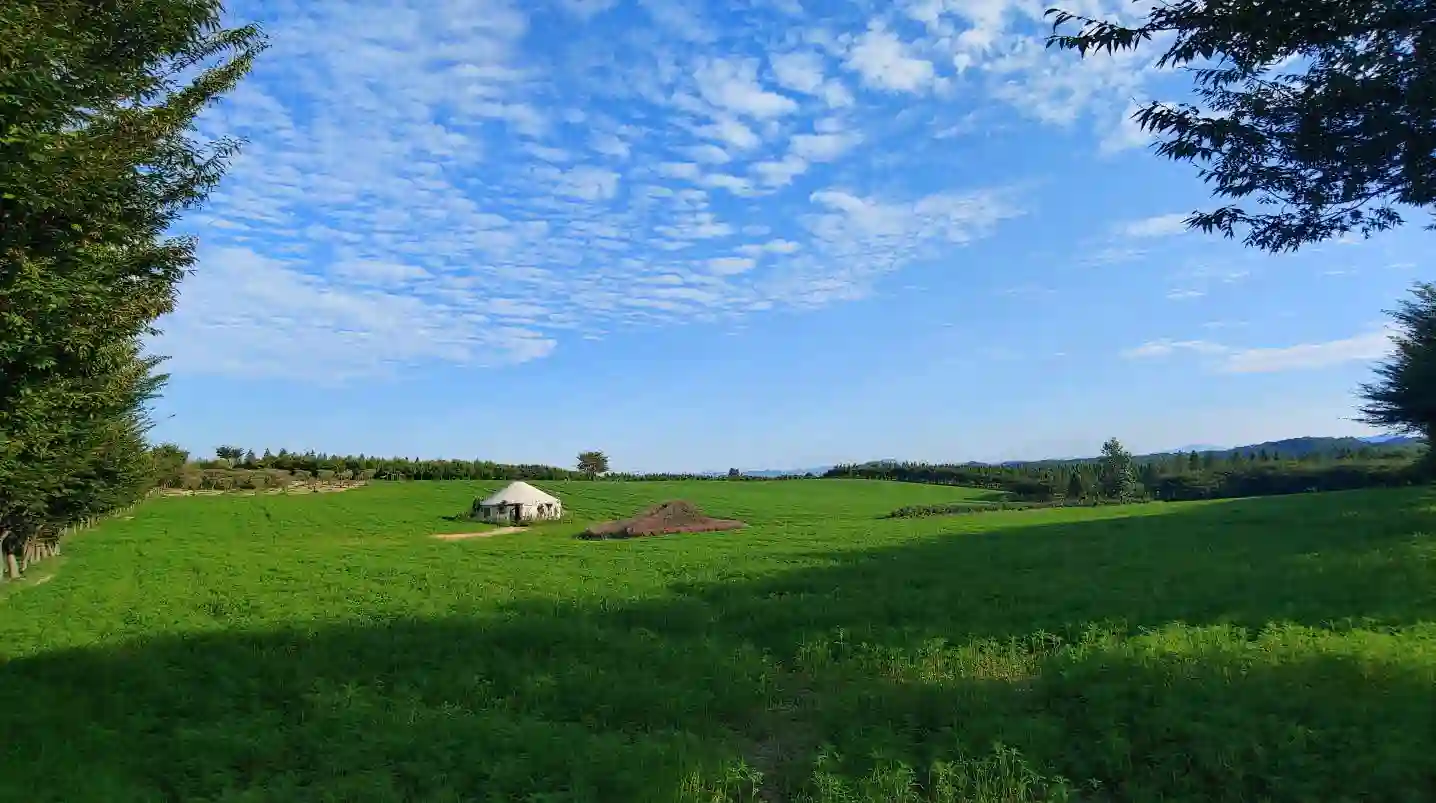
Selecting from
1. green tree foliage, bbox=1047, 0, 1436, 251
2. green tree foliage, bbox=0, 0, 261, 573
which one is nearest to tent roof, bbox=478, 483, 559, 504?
green tree foliage, bbox=0, 0, 261, 573

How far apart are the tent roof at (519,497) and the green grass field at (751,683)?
112 feet

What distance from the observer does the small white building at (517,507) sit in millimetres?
54719

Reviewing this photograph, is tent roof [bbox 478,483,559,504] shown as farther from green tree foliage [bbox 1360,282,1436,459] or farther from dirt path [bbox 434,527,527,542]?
green tree foliage [bbox 1360,282,1436,459]

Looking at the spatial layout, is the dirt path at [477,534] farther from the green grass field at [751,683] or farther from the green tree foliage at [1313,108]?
the green tree foliage at [1313,108]

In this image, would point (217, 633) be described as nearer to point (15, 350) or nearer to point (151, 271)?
point (151, 271)

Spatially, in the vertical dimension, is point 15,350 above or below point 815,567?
above

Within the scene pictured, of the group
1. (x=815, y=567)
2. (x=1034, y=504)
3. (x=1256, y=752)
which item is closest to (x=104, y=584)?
(x=815, y=567)

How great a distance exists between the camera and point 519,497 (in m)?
56.2

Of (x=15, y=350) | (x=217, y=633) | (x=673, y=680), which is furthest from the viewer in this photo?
(x=217, y=633)

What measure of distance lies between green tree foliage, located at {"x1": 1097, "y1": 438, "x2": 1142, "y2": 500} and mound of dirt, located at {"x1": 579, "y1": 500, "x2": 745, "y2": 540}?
3635 centimetres

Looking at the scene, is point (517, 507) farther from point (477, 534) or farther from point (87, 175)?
point (87, 175)

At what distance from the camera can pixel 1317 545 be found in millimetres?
21125

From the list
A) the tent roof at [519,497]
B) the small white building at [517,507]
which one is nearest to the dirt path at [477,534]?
the small white building at [517,507]

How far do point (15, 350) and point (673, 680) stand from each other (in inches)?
313
